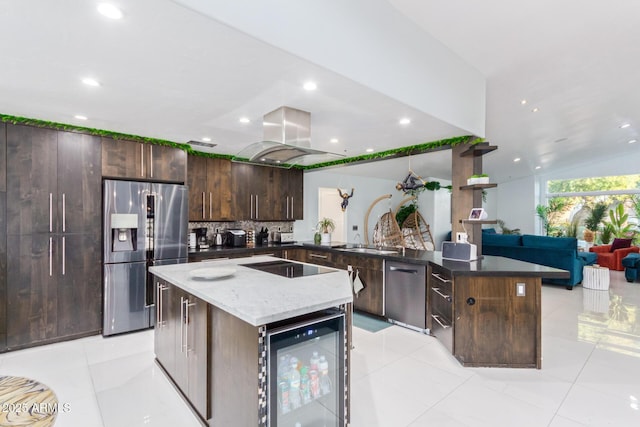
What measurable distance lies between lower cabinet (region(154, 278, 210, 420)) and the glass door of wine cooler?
1.97ft

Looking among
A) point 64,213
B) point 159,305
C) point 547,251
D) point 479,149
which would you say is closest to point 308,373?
point 159,305

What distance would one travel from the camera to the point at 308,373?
5.79ft

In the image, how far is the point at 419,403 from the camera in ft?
7.51

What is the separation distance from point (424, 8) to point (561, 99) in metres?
2.68

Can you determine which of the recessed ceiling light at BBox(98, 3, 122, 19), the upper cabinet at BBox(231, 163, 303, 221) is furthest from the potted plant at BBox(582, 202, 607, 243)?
the recessed ceiling light at BBox(98, 3, 122, 19)

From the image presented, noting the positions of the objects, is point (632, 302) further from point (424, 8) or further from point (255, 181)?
point (255, 181)

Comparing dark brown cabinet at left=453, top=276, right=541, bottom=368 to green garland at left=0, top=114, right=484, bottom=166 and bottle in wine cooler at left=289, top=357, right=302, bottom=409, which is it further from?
bottle in wine cooler at left=289, top=357, right=302, bottom=409

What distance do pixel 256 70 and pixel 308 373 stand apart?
6.48 ft

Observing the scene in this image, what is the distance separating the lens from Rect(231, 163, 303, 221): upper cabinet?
5164 millimetres

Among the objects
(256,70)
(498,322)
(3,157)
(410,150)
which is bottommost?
(498,322)

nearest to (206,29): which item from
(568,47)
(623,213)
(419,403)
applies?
(419,403)

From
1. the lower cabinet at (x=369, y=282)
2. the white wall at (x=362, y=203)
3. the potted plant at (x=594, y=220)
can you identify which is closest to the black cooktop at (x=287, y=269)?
the lower cabinet at (x=369, y=282)

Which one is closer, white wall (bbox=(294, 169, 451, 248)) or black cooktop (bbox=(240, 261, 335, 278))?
black cooktop (bbox=(240, 261, 335, 278))

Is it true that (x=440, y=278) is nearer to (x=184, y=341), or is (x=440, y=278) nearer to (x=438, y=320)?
(x=438, y=320)
